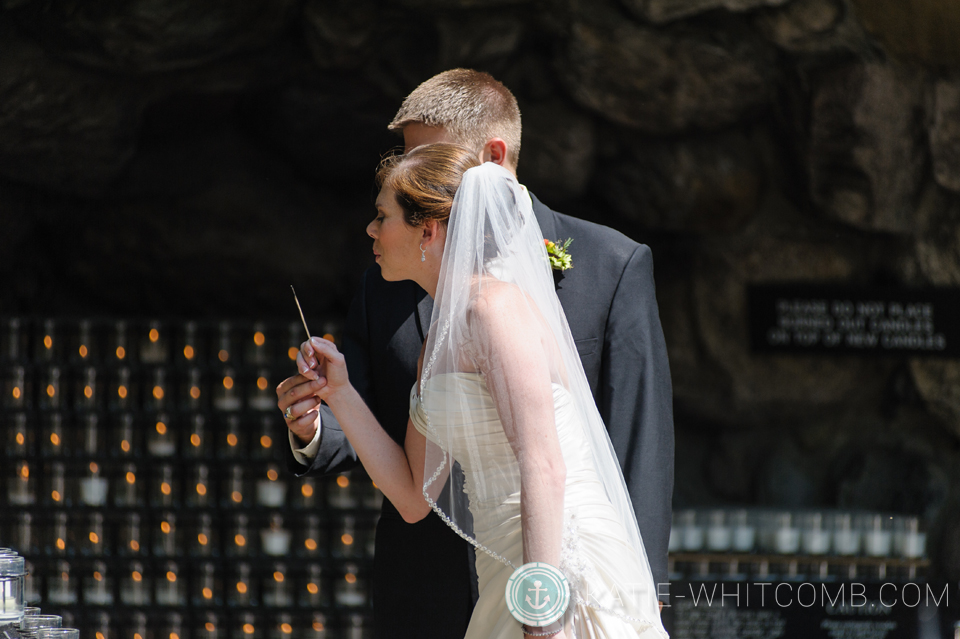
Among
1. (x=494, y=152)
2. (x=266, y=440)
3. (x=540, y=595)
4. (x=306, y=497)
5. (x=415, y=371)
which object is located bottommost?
(x=306, y=497)

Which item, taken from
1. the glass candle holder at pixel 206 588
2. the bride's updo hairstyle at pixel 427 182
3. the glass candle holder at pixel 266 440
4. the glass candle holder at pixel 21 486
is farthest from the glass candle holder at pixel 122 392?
the bride's updo hairstyle at pixel 427 182

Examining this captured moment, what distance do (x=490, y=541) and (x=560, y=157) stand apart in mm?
3108

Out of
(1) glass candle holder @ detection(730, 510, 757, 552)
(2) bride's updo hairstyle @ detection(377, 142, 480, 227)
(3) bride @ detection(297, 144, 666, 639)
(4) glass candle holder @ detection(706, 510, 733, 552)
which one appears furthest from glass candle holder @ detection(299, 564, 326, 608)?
(2) bride's updo hairstyle @ detection(377, 142, 480, 227)

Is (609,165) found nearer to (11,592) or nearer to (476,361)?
(476,361)

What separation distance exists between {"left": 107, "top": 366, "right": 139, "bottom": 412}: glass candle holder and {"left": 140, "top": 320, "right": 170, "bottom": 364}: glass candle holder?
98mm

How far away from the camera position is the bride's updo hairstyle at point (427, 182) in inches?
60.8

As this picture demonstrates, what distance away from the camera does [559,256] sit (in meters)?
1.80

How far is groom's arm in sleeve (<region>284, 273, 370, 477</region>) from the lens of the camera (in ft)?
5.94

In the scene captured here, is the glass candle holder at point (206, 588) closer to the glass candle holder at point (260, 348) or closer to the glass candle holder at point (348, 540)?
the glass candle holder at point (348, 540)

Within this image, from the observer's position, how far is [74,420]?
421 centimetres

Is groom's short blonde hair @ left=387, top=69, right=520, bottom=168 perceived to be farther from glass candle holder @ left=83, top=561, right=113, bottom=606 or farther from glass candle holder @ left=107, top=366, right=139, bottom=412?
glass candle holder @ left=83, top=561, right=113, bottom=606

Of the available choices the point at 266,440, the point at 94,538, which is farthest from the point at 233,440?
the point at 94,538

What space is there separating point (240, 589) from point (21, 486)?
3.37 ft

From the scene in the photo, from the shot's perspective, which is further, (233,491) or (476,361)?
(233,491)
